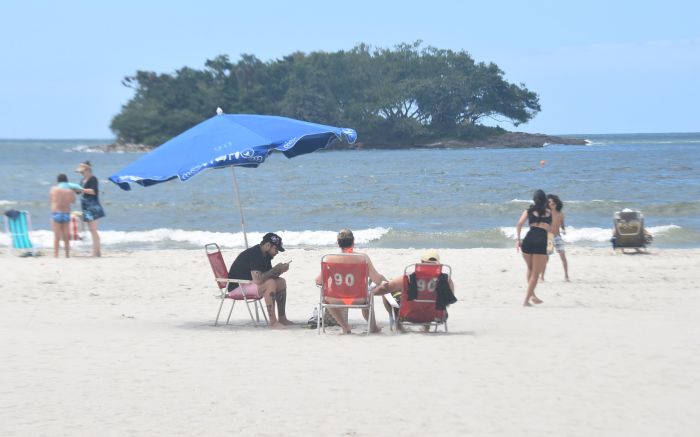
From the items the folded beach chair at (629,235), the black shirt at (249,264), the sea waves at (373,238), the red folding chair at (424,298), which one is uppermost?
the black shirt at (249,264)

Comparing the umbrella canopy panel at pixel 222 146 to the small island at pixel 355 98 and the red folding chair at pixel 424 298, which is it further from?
the small island at pixel 355 98

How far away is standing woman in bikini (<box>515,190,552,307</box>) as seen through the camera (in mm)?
9750

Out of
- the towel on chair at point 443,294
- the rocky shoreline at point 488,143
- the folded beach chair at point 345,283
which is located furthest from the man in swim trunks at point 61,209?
the rocky shoreline at point 488,143

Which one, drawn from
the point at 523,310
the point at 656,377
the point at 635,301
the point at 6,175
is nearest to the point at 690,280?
the point at 635,301

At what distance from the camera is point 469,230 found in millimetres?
21125

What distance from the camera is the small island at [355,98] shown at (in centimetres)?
9169

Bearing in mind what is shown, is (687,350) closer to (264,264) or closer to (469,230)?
(264,264)

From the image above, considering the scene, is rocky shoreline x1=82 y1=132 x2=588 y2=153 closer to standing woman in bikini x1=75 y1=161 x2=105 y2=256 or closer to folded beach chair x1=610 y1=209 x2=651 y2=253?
folded beach chair x1=610 y1=209 x2=651 y2=253

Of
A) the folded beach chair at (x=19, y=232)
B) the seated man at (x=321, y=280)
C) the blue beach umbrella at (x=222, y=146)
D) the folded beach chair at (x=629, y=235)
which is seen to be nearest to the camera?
the blue beach umbrella at (x=222, y=146)

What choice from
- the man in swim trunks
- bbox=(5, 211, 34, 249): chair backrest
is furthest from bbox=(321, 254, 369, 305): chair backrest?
bbox=(5, 211, 34, 249): chair backrest

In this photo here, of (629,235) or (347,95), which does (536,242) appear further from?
(347,95)

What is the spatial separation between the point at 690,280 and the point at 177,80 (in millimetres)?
85235

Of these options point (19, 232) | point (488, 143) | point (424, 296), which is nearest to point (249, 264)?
point (424, 296)

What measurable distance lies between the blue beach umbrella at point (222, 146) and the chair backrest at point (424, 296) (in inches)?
51.2
